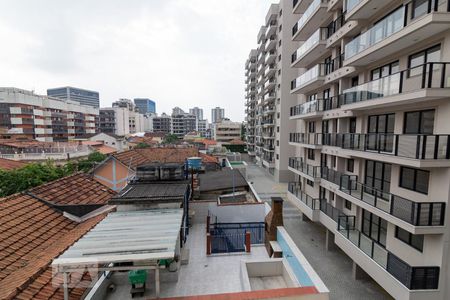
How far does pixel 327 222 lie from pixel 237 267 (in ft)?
24.7

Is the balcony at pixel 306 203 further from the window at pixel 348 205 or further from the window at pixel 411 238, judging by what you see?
the window at pixel 411 238

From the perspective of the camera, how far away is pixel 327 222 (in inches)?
518

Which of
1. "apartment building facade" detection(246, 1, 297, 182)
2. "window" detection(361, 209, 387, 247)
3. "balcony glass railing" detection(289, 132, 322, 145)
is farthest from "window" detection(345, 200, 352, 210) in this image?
"apartment building facade" detection(246, 1, 297, 182)

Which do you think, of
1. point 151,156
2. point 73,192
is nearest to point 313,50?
point 151,156

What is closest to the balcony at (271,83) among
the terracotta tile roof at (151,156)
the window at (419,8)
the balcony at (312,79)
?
the balcony at (312,79)

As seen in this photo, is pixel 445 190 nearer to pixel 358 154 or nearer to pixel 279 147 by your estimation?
pixel 358 154

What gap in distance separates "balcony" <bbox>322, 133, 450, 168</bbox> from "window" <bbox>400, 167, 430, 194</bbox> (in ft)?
3.61

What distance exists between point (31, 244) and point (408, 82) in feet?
48.2

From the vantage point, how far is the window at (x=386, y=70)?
10.0 m

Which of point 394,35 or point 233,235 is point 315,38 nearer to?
point 394,35

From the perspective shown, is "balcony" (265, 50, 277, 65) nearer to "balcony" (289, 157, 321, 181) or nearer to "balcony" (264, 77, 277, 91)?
"balcony" (264, 77, 277, 91)

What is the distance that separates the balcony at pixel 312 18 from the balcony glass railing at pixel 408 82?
6950mm

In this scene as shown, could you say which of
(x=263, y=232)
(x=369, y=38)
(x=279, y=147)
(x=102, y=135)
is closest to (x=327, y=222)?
(x=263, y=232)

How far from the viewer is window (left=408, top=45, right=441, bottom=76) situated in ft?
26.2
